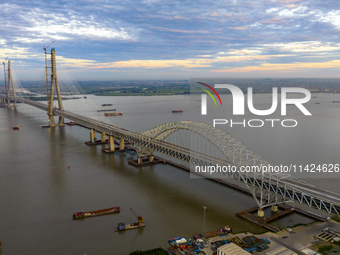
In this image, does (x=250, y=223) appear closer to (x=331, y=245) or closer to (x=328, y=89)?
(x=331, y=245)

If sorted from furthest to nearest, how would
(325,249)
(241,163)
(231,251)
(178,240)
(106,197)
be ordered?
(106,197)
(241,163)
(178,240)
(325,249)
(231,251)

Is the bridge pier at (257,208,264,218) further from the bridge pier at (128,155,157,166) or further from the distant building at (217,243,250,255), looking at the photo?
the bridge pier at (128,155,157,166)

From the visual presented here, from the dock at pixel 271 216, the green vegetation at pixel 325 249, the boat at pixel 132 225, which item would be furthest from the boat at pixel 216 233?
the green vegetation at pixel 325 249

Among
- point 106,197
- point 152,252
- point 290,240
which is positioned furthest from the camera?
point 106,197

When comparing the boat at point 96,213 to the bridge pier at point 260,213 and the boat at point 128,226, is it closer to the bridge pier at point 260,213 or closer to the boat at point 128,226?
the boat at point 128,226

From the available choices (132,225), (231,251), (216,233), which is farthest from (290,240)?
(132,225)

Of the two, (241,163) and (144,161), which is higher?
(241,163)

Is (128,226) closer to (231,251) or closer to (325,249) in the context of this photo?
(231,251)

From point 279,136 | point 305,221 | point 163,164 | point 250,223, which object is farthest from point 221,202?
point 279,136
